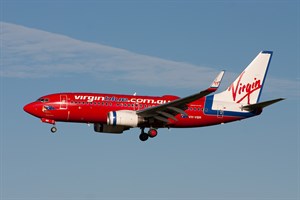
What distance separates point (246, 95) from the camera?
252 ft

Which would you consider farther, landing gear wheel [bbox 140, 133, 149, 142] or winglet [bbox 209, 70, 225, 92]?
landing gear wheel [bbox 140, 133, 149, 142]

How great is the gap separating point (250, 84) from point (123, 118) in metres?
16.7

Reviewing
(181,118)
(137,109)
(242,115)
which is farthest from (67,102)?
(242,115)

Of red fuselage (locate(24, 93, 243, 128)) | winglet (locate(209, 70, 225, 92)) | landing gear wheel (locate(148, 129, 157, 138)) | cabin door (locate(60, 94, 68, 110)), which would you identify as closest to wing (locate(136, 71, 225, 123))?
winglet (locate(209, 70, 225, 92))

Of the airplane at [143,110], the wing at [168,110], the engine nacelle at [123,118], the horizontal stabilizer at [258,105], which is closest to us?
the wing at [168,110]

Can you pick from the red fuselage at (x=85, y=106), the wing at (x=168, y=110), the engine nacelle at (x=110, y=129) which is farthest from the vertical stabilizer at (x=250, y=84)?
the engine nacelle at (x=110, y=129)

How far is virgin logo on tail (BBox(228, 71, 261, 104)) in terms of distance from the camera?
7619cm

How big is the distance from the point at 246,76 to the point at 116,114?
1739cm

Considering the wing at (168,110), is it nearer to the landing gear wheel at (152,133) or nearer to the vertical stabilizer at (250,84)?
the landing gear wheel at (152,133)

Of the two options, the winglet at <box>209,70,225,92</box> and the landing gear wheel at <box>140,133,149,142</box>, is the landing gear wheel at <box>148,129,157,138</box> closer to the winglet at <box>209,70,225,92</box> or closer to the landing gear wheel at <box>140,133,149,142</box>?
the landing gear wheel at <box>140,133,149,142</box>

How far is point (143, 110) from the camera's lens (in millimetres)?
68188

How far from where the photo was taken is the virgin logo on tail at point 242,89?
76.2m

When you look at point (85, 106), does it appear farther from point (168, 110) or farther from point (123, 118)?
point (168, 110)

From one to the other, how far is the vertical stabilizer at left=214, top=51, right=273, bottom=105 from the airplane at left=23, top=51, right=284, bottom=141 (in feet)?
0.40
